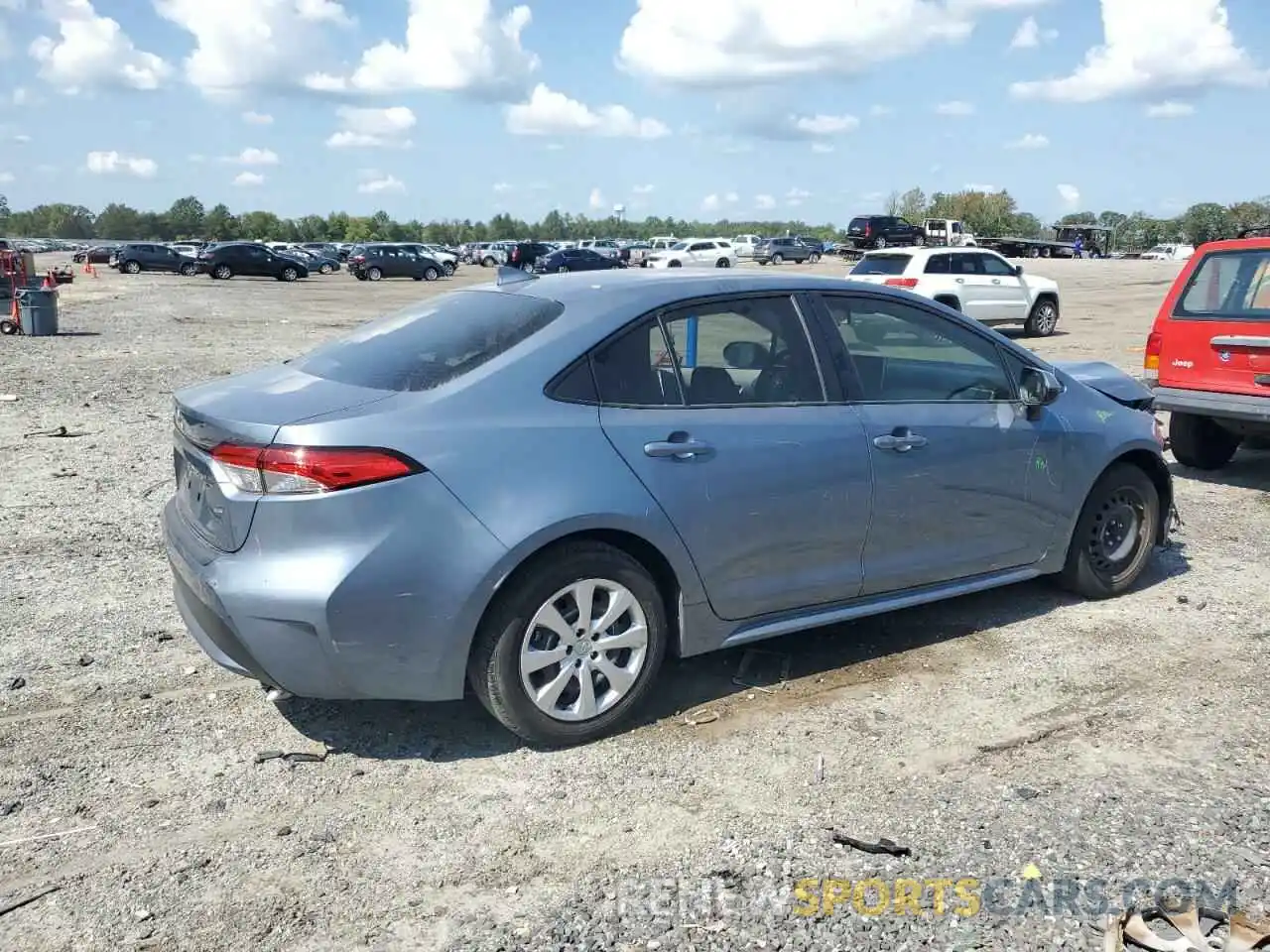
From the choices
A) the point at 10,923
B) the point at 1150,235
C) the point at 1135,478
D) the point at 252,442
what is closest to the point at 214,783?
the point at 10,923

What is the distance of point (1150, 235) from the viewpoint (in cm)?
12262

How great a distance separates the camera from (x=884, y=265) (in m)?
19.0

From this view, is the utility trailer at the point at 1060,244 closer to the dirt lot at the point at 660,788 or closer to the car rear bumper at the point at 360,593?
the dirt lot at the point at 660,788

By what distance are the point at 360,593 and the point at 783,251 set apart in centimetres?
6152

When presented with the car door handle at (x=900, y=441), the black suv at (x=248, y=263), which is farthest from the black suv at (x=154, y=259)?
the car door handle at (x=900, y=441)

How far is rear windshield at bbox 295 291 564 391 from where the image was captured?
12.8ft

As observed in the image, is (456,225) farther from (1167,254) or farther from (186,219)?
(1167,254)

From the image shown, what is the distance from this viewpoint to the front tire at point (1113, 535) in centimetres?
534

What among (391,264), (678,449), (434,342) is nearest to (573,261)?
(391,264)

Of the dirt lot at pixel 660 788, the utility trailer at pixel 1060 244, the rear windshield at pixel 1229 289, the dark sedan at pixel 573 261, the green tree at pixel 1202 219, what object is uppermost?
the green tree at pixel 1202 219

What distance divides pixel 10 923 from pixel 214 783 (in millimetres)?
797

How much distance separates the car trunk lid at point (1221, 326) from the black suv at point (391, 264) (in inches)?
1829

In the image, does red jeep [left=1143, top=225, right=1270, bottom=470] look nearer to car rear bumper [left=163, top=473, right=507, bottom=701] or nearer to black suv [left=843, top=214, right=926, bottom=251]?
car rear bumper [left=163, top=473, right=507, bottom=701]

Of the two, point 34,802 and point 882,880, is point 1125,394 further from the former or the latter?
point 34,802
